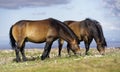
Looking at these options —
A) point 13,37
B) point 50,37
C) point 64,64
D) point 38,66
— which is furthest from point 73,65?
point 13,37

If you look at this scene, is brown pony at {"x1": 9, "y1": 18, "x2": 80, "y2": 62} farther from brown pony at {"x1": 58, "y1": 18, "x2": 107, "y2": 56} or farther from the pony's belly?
brown pony at {"x1": 58, "y1": 18, "x2": 107, "y2": 56}

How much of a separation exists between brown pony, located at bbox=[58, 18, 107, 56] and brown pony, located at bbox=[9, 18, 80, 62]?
318cm

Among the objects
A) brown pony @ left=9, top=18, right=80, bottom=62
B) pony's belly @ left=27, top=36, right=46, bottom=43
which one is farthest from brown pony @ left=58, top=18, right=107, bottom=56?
pony's belly @ left=27, top=36, right=46, bottom=43

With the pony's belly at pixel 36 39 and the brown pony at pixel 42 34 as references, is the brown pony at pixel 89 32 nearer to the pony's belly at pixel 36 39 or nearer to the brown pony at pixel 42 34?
the brown pony at pixel 42 34

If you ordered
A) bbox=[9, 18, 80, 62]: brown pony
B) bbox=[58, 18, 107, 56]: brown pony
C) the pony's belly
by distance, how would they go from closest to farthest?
bbox=[9, 18, 80, 62]: brown pony
the pony's belly
bbox=[58, 18, 107, 56]: brown pony

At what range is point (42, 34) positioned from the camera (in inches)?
1191

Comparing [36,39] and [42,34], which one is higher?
[42,34]

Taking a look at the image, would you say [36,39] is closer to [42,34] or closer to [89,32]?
[42,34]

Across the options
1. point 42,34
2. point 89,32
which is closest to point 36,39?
point 42,34

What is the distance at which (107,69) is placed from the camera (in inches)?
975

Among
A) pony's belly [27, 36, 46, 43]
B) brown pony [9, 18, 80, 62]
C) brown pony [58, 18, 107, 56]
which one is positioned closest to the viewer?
brown pony [9, 18, 80, 62]

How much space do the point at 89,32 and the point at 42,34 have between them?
543 centimetres

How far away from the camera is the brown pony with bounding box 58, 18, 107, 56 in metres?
32.8

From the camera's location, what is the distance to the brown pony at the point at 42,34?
29.8m
